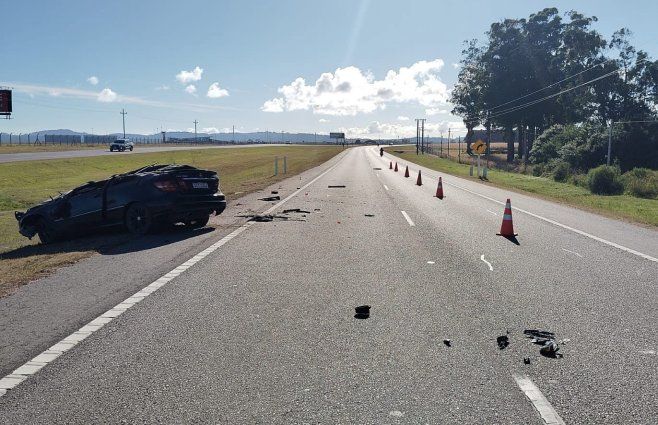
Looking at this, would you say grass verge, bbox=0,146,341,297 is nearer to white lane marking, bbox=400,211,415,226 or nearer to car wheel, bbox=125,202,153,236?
car wheel, bbox=125,202,153,236

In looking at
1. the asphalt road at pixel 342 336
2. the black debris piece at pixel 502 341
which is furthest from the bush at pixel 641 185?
the black debris piece at pixel 502 341

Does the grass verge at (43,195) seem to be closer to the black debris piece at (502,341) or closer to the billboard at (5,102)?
the black debris piece at (502,341)

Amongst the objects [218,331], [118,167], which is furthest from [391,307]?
[118,167]

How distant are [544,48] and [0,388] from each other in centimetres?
8406

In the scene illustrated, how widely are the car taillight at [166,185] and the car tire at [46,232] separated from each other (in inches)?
95.8

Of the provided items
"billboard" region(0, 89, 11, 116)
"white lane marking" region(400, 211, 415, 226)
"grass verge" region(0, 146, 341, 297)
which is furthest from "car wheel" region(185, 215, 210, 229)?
"billboard" region(0, 89, 11, 116)

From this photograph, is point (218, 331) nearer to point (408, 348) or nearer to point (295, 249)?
point (408, 348)

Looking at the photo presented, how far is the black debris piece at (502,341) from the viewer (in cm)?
479

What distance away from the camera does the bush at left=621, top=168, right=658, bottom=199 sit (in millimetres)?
27875

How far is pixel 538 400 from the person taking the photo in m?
3.74

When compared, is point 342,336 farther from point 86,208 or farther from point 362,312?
point 86,208

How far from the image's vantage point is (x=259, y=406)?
366 cm

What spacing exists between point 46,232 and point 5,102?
193ft

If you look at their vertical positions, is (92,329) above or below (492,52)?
below
